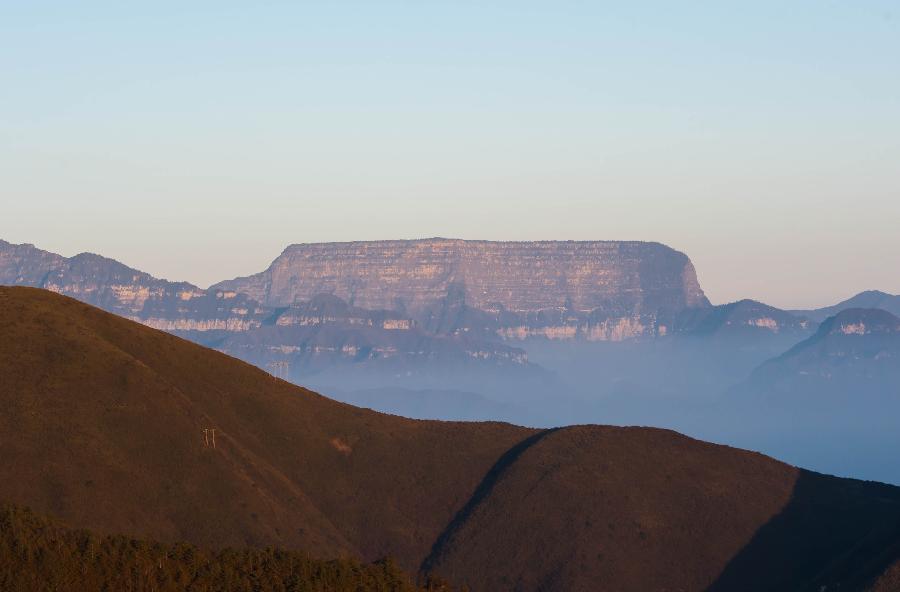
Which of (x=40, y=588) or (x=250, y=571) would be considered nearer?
(x=40, y=588)

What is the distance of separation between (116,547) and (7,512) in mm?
15978

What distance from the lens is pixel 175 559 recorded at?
186125mm

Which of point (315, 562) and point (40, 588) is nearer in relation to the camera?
point (40, 588)

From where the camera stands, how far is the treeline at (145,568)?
175 m

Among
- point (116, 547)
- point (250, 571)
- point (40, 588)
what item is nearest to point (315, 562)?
point (250, 571)

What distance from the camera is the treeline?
574 ft

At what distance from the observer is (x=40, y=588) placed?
17075cm

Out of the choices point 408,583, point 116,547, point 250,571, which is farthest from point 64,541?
point 408,583

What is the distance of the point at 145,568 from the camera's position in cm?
17925

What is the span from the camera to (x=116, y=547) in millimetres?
187625

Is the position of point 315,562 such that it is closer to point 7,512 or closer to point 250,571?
point 250,571

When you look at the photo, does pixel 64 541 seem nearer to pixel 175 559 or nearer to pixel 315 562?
pixel 175 559

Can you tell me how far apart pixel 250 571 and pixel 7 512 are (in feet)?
100

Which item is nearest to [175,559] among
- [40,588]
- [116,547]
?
[116,547]
